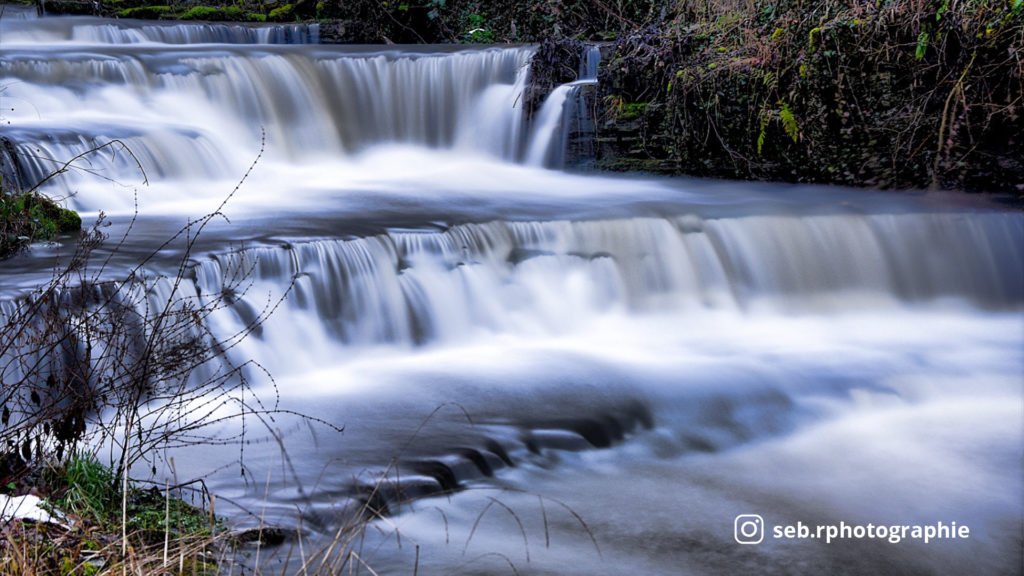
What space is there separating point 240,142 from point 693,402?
689 centimetres

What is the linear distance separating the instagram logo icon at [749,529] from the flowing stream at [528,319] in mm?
69

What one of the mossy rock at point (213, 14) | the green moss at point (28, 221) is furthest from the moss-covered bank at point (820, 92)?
the mossy rock at point (213, 14)

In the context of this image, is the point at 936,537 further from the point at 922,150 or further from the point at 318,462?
the point at 922,150

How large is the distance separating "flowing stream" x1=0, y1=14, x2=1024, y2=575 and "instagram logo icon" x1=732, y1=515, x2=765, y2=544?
7 centimetres

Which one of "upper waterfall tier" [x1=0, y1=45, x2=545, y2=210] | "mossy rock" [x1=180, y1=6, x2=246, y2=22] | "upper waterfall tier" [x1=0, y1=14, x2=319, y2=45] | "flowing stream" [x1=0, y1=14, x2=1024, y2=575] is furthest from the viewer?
"mossy rock" [x1=180, y1=6, x2=246, y2=22]

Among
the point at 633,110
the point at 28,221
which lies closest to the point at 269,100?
the point at 633,110

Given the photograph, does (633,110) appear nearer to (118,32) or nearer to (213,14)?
(118,32)

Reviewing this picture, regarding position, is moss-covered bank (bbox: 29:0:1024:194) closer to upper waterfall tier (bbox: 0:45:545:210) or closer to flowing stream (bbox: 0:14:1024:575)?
flowing stream (bbox: 0:14:1024:575)

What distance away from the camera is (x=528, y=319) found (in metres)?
7.73

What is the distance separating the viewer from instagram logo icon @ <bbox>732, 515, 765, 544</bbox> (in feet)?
14.7

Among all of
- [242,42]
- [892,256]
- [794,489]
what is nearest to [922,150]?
[892,256]

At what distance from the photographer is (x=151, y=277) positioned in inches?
244

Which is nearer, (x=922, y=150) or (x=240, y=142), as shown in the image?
(x=922, y=150)

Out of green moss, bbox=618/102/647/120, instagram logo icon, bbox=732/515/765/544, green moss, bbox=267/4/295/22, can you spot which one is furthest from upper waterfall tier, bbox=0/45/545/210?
instagram logo icon, bbox=732/515/765/544
